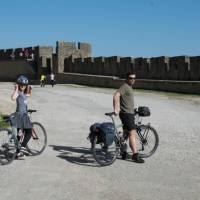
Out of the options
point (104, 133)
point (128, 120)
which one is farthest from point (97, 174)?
point (128, 120)

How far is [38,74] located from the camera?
56312 mm

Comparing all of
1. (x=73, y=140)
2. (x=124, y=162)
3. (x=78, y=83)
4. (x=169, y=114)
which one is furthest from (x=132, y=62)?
(x=124, y=162)

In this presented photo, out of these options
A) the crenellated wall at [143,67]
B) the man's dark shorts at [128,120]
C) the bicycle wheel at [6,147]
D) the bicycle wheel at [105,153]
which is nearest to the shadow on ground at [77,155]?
the bicycle wheel at [105,153]

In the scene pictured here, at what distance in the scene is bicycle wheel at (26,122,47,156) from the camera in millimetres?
10828

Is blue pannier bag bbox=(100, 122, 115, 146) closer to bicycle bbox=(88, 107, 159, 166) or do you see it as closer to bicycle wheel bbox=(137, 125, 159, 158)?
bicycle bbox=(88, 107, 159, 166)

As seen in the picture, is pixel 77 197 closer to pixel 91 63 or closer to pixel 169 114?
pixel 169 114

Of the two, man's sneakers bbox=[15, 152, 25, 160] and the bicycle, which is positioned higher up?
the bicycle

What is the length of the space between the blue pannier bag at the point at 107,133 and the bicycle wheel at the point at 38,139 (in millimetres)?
1582

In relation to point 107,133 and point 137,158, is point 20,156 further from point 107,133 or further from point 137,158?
point 137,158

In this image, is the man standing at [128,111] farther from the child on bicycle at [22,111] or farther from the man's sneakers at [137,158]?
the child on bicycle at [22,111]

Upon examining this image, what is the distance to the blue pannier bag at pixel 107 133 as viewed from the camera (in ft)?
31.7

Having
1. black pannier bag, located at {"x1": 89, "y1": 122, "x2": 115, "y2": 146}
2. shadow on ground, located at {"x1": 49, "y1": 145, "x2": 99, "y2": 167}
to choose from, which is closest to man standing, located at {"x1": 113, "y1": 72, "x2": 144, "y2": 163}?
black pannier bag, located at {"x1": 89, "y1": 122, "x2": 115, "y2": 146}

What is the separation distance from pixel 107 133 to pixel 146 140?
121 cm

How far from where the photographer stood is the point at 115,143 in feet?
32.4
